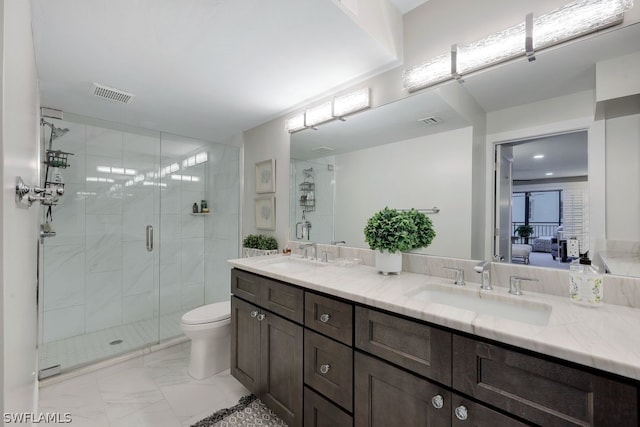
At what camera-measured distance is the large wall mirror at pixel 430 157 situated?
1.19m

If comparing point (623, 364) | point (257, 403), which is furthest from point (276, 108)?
point (623, 364)

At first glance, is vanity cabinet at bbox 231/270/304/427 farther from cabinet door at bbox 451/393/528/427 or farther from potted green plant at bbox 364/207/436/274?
cabinet door at bbox 451/393/528/427

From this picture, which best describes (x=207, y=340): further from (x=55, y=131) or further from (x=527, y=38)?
(x=527, y=38)

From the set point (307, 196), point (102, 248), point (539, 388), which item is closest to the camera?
point (539, 388)

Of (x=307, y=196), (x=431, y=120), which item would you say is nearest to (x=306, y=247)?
(x=307, y=196)

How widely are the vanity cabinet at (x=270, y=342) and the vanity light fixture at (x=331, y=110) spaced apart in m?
1.27

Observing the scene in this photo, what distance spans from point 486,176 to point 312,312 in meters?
1.13

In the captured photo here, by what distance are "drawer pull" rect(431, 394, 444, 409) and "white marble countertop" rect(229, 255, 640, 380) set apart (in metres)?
0.24

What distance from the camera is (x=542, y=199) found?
4.32ft

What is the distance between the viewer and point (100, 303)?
2.97m

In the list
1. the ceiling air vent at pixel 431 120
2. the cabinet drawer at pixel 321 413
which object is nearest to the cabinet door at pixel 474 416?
the cabinet drawer at pixel 321 413

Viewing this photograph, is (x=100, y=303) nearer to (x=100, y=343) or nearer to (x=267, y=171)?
(x=100, y=343)

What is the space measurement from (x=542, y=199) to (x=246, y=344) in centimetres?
185

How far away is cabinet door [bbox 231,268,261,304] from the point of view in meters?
1.78
